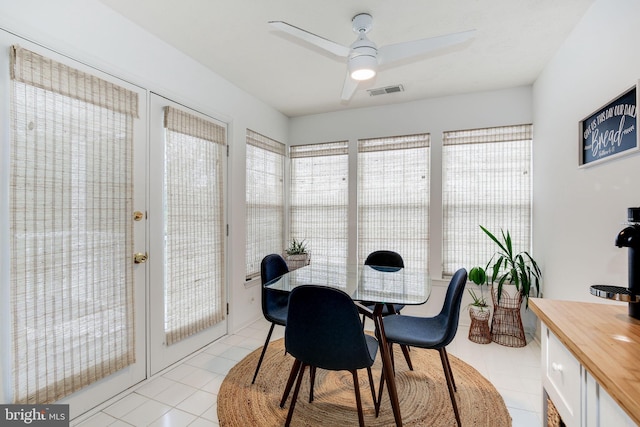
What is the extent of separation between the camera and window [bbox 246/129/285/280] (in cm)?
366

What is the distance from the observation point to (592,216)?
201 cm

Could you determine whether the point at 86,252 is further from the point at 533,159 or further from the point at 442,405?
the point at 533,159

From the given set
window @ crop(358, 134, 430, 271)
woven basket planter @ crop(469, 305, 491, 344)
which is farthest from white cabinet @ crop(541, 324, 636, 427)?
window @ crop(358, 134, 430, 271)

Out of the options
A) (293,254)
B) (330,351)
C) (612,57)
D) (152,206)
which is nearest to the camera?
(330,351)

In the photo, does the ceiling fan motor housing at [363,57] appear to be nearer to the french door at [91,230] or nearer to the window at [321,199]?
the french door at [91,230]

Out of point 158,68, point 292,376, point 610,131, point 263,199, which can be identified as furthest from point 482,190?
point 158,68

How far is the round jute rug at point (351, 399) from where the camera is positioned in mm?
1940

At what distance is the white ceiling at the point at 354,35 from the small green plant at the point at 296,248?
1.97m

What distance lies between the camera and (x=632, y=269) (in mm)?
1259

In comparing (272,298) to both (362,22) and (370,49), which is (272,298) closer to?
(370,49)

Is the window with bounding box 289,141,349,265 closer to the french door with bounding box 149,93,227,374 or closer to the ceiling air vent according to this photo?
the ceiling air vent

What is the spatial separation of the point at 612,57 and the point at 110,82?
3206 millimetres

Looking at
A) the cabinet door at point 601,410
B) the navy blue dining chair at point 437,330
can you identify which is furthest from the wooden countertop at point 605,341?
the navy blue dining chair at point 437,330

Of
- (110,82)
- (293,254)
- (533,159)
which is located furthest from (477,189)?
(110,82)
